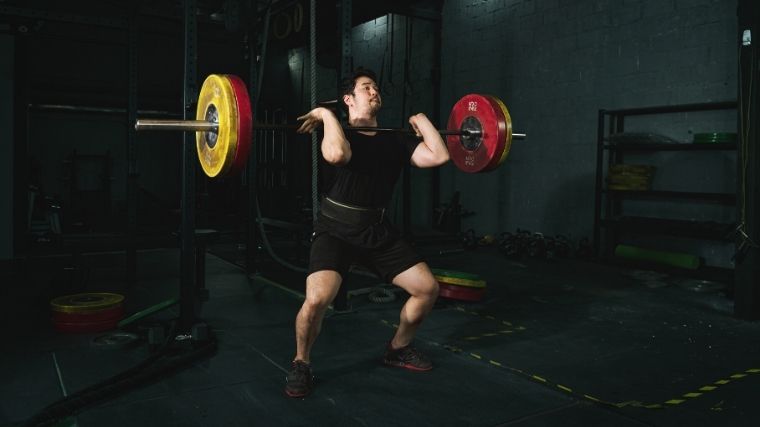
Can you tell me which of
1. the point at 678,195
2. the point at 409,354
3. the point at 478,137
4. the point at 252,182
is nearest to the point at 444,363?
the point at 409,354

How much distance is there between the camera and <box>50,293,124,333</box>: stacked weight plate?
2852mm

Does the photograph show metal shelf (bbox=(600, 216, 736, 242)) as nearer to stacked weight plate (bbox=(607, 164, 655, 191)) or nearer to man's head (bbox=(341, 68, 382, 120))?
stacked weight plate (bbox=(607, 164, 655, 191))

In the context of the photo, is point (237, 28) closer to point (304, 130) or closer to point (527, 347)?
point (304, 130)

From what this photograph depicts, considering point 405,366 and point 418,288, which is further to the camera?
point 405,366

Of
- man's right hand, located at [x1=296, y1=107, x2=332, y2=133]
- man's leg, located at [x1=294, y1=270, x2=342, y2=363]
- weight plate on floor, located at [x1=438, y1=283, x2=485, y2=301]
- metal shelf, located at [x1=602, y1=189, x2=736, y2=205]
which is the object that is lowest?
weight plate on floor, located at [x1=438, y1=283, x2=485, y2=301]

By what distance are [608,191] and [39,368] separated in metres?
4.35

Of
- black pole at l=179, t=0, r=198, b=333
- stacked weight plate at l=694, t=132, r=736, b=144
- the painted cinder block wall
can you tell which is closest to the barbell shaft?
black pole at l=179, t=0, r=198, b=333

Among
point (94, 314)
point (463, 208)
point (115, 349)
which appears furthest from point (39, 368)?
point (463, 208)

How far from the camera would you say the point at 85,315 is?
9.39 feet

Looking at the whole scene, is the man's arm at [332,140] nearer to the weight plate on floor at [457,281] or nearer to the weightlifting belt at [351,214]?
the weightlifting belt at [351,214]

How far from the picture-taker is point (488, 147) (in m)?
2.54

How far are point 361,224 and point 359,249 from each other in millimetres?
96

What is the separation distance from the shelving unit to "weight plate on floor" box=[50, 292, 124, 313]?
386 centimetres

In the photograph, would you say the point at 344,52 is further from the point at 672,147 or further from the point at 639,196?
the point at 639,196
